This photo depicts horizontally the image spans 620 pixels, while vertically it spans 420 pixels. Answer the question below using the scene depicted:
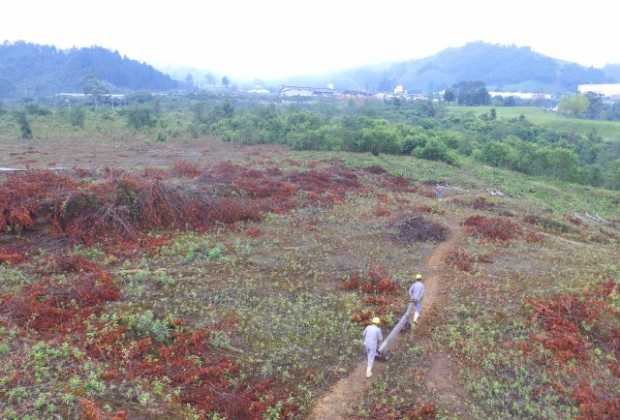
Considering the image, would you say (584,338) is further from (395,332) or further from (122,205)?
(122,205)

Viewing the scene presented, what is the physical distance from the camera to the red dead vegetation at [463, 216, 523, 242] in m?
18.4

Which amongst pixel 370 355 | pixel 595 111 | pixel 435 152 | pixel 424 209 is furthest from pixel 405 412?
pixel 595 111

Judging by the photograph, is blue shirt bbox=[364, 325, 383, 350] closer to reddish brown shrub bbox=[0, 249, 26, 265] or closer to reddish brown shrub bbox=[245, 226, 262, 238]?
reddish brown shrub bbox=[245, 226, 262, 238]

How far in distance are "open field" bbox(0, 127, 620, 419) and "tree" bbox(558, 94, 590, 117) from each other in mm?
74368

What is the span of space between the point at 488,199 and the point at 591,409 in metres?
18.7

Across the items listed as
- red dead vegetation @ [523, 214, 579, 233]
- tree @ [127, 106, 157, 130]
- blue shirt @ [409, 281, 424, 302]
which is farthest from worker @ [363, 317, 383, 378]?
tree @ [127, 106, 157, 130]

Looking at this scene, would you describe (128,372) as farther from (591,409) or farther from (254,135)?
(254,135)

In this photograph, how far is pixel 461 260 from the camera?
15438mm

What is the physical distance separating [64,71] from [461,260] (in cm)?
14307

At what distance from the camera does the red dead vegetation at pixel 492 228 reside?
1841 centimetres

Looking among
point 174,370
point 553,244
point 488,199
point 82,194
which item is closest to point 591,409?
point 174,370

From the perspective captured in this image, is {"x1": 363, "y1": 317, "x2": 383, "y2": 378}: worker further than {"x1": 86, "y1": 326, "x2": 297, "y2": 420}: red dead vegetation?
Yes

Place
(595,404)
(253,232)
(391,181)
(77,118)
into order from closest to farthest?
1. (595,404)
2. (253,232)
3. (391,181)
4. (77,118)

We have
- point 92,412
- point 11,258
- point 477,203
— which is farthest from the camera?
point 477,203
